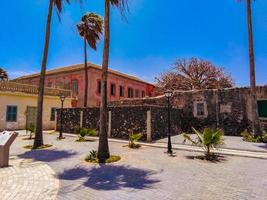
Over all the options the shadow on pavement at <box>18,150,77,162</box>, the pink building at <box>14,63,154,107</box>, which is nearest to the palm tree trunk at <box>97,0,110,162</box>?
the shadow on pavement at <box>18,150,77,162</box>

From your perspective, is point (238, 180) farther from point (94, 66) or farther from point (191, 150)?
point (94, 66)

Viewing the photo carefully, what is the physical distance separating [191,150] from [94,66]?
21172 mm

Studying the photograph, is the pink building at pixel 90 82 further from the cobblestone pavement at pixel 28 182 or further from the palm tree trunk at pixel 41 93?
the cobblestone pavement at pixel 28 182

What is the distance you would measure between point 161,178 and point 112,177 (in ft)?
5.04

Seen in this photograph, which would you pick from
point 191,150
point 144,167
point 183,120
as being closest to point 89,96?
point 183,120

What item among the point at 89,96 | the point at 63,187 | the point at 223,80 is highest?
the point at 223,80

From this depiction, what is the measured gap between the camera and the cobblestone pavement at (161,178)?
4.96m

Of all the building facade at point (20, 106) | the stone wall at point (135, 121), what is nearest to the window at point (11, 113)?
the building facade at point (20, 106)

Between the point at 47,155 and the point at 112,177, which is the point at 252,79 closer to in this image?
the point at 112,177

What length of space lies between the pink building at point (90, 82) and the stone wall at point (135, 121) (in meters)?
10.1

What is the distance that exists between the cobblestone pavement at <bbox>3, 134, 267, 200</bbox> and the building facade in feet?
45.0

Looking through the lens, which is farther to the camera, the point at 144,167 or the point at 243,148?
the point at 243,148

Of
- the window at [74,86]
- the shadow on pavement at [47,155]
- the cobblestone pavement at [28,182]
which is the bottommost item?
the cobblestone pavement at [28,182]

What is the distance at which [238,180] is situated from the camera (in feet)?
19.5
